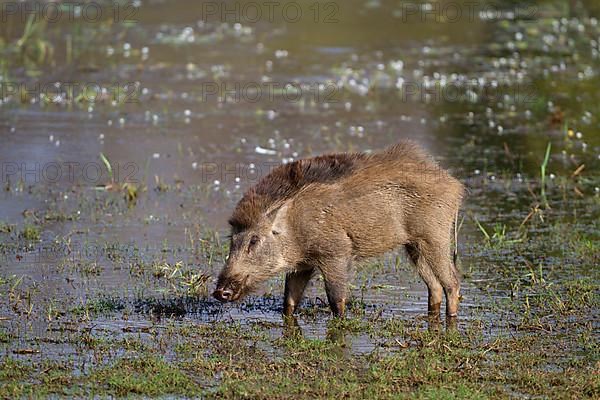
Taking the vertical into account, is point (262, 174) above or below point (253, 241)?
below

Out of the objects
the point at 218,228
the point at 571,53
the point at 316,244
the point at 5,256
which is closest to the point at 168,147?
the point at 218,228

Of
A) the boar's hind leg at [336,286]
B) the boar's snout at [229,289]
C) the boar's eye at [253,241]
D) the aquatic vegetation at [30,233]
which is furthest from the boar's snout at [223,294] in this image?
the aquatic vegetation at [30,233]

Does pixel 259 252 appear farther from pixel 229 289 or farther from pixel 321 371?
pixel 321 371

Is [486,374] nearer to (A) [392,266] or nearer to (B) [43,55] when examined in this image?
(A) [392,266]

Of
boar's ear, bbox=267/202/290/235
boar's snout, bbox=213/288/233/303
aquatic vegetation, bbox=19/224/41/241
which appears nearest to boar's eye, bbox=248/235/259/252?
boar's ear, bbox=267/202/290/235

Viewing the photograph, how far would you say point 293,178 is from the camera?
8969 millimetres

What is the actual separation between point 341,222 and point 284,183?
1.67 ft

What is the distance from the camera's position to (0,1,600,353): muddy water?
32.5 feet

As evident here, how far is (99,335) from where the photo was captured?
8.24 metres

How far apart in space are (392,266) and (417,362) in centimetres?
284

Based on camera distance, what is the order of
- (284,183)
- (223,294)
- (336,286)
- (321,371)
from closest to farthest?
(321,371) < (223,294) < (336,286) < (284,183)

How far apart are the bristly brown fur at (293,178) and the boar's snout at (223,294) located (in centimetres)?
50

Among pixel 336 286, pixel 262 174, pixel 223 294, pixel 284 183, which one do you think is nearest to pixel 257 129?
pixel 262 174

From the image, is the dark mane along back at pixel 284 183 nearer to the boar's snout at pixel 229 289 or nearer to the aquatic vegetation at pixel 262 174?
the boar's snout at pixel 229 289
